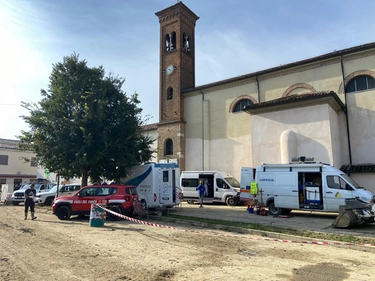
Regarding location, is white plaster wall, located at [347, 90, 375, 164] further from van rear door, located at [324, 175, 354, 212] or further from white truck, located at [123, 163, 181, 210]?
white truck, located at [123, 163, 181, 210]

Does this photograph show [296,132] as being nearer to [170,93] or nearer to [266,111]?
[266,111]

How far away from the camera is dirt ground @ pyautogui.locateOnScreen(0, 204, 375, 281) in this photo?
5.44 m

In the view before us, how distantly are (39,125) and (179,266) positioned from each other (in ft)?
44.5

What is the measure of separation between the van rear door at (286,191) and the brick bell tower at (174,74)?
13.0m

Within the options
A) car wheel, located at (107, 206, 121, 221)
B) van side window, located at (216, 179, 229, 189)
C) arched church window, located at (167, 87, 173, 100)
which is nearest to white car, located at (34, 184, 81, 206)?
car wheel, located at (107, 206, 121, 221)

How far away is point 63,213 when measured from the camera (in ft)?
43.2

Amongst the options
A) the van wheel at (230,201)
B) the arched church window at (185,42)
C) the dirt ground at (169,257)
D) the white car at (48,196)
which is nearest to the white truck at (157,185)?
the van wheel at (230,201)

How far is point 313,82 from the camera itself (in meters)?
21.1

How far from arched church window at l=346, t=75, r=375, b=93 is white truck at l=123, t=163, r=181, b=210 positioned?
13.5 metres

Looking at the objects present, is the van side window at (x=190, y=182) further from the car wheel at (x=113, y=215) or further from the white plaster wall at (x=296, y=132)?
the car wheel at (x=113, y=215)

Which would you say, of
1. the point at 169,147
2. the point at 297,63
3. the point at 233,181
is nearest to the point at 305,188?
the point at 233,181

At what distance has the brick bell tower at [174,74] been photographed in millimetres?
26828

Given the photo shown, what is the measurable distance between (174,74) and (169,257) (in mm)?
23010

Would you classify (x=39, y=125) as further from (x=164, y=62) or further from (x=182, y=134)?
(x=164, y=62)
